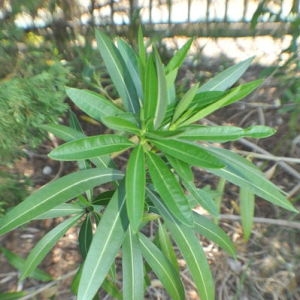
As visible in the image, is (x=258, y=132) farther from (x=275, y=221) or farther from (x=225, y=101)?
(x=275, y=221)

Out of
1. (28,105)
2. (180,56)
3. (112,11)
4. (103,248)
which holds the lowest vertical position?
(103,248)

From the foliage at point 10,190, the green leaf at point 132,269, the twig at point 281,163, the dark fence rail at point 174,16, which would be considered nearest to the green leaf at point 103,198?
the green leaf at point 132,269

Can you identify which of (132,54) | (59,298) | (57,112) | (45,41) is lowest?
(59,298)

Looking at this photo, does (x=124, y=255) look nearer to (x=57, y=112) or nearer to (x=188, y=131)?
(x=188, y=131)

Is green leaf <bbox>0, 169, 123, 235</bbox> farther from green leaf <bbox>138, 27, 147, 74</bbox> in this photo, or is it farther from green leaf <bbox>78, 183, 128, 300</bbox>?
green leaf <bbox>138, 27, 147, 74</bbox>

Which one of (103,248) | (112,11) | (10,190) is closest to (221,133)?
(103,248)

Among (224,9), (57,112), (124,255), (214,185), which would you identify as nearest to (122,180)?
(124,255)
